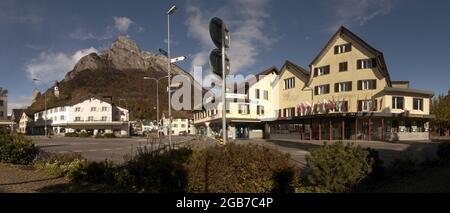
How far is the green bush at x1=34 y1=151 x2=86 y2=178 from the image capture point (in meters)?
11.2

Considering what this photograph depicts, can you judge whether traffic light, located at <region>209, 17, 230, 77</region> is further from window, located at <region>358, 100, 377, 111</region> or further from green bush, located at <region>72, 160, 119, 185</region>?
window, located at <region>358, 100, 377, 111</region>

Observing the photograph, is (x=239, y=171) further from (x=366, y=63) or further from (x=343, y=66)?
(x=343, y=66)

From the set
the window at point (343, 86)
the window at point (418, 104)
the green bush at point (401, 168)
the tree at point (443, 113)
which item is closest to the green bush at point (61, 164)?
the green bush at point (401, 168)

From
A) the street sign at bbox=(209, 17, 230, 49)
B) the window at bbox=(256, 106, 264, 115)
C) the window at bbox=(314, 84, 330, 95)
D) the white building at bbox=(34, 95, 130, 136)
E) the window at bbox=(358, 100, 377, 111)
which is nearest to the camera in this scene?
the street sign at bbox=(209, 17, 230, 49)

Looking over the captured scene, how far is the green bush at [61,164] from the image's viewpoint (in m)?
11.2

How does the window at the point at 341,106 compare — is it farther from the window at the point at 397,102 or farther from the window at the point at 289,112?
the window at the point at 289,112

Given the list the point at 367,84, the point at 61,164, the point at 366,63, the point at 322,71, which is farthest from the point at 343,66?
the point at 61,164

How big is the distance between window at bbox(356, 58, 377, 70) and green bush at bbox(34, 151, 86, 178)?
37.5m

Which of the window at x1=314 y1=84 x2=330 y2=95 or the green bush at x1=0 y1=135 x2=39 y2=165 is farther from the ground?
the window at x1=314 y1=84 x2=330 y2=95

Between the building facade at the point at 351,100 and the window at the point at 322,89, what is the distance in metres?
0.13

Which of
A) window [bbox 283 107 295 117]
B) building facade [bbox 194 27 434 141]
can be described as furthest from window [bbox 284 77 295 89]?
window [bbox 283 107 295 117]

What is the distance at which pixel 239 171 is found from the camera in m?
7.26
